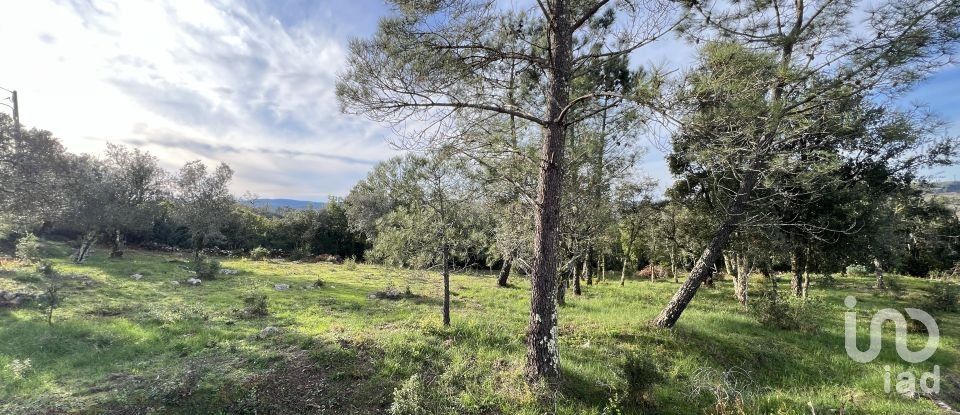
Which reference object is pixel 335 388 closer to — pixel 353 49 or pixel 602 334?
pixel 353 49

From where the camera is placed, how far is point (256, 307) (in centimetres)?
1021

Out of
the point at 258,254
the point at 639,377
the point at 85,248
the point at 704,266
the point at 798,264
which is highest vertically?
the point at 704,266

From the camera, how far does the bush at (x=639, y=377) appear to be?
5504 millimetres

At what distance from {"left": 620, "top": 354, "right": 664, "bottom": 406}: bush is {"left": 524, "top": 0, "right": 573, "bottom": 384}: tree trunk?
3.93 feet

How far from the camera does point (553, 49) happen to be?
18.5ft

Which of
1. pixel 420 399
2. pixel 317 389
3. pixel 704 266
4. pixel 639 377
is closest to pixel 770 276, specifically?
pixel 704 266

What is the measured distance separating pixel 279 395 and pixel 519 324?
211 inches

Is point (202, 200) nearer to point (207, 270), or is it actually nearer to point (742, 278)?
point (207, 270)

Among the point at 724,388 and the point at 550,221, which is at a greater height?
the point at 550,221

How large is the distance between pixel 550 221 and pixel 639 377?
3.20m

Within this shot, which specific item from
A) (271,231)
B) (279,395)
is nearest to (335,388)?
(279,395)

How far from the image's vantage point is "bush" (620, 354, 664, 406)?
5.50 m

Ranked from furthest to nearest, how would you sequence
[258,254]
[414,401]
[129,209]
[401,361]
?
[258,254] < [129,209] < [401,361] < [414,401]

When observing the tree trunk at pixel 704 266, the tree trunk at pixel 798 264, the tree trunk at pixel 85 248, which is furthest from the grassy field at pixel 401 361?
the tree trunk at pixel 85 248
